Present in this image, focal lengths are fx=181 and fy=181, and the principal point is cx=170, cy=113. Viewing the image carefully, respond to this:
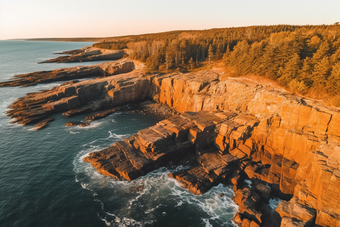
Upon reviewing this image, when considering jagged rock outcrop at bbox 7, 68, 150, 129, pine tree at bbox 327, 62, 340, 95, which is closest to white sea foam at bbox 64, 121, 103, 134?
jagged rock outcrop at bbox 7, 68, 150, 129

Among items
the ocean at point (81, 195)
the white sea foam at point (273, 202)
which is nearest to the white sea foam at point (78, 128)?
the ocean at point (81, 195)

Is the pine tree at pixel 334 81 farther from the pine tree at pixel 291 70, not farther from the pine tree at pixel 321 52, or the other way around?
the pine tree at pixel 291 70

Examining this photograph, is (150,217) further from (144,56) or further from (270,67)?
(144,56)

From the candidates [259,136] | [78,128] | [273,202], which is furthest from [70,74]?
[273,202]

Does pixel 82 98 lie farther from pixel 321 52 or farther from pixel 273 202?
pixel 321 52

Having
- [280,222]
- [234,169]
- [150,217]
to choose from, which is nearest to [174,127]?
[234,169]
